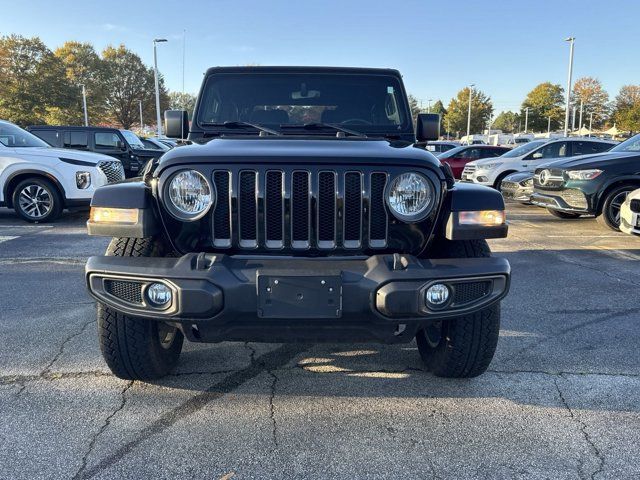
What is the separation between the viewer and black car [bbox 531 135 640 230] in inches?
324

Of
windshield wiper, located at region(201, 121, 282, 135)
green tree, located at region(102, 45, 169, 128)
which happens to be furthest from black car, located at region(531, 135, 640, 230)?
green tree, located at region(102, 45, 169, 128)

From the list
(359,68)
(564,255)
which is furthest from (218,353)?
(564,255)

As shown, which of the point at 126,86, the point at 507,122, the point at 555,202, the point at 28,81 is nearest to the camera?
the point at 555,202

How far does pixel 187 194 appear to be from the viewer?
2566 millimetres

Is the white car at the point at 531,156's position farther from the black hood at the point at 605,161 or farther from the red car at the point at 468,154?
the black hood at the point at 605,161

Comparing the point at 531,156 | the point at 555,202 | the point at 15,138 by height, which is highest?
the point at 15,138

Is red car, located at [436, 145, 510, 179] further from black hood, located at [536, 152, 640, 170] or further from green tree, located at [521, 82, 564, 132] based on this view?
green tree, located at [521, 82, 564, 132]

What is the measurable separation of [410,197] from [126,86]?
70235mm

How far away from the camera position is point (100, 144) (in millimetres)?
13977

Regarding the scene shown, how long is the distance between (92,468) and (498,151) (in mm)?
15807

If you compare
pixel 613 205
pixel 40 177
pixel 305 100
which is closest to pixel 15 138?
pixel 40 177

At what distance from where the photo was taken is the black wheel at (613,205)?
8.24 meters

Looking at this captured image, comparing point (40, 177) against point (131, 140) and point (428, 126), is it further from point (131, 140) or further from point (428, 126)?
point (428, 126)

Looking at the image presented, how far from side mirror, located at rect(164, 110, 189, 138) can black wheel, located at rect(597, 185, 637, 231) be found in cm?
715
